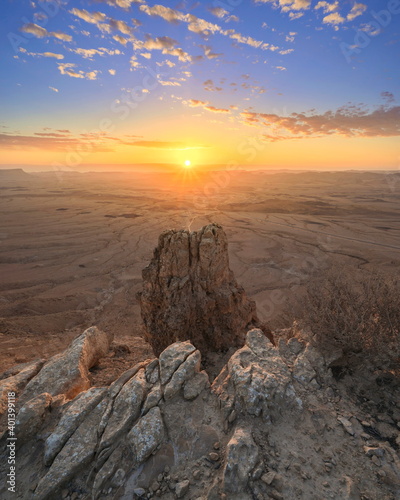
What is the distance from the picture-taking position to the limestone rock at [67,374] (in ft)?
18.1

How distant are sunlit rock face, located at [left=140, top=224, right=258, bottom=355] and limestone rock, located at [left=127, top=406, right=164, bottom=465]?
360cm

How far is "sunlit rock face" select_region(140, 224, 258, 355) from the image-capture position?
7.84 meters

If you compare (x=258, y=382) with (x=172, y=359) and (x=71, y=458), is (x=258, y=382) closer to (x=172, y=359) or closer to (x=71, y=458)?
(x=172, y=359)

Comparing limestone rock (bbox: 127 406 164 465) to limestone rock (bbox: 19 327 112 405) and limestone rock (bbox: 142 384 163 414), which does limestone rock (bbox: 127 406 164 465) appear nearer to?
limestone rock (bbox: 142 384 163 414)

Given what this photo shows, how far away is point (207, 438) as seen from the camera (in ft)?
12.6

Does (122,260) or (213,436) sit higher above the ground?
(213,436)

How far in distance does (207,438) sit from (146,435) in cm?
93

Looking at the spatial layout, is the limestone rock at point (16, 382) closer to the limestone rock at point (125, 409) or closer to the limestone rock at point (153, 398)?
the limestone rock at point (125, 409)

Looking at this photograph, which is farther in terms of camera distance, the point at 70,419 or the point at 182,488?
the point at 70,419

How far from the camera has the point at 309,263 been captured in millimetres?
22469

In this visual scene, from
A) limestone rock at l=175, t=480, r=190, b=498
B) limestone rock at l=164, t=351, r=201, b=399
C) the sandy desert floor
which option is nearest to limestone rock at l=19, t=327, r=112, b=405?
the sandy desert floor

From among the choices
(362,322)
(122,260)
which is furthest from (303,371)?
(122,260)

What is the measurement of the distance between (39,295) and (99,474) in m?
15.9

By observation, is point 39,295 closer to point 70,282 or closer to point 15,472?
point 70,282
